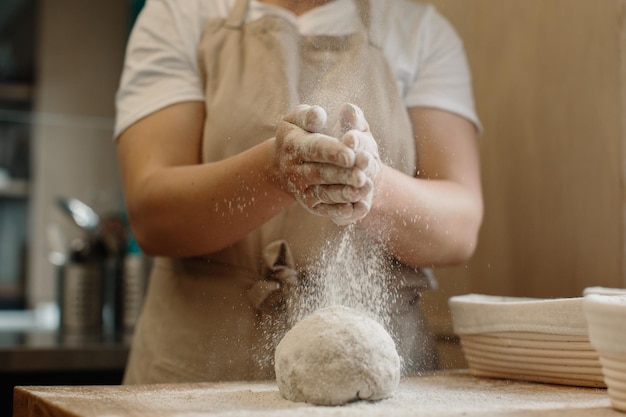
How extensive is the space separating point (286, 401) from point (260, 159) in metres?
0.33

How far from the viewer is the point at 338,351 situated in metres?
0.92

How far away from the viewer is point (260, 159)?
1061 millimetres

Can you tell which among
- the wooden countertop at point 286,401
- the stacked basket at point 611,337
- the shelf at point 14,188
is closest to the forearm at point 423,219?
the wooden countertop at point 286,401

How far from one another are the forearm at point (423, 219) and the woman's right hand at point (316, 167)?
12 cm

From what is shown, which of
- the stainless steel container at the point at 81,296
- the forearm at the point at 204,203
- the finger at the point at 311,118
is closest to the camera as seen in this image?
the finger at the point at 311,118

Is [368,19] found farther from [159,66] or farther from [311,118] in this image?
[311,118]

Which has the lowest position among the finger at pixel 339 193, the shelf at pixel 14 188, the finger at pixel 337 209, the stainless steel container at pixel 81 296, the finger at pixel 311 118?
the stainless steel container at pixel 81 296

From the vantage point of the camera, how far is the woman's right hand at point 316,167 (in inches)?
34.8

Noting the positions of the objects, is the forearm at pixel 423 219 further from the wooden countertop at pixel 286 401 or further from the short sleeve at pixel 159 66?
the short sleeve at pixel 159 66

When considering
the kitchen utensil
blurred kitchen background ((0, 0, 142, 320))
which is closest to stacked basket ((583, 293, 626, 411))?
the kitchen utensil

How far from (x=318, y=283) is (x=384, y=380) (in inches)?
11.1

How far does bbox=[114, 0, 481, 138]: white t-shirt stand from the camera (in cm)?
132

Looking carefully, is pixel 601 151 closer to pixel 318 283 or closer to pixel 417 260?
pixel 417 260

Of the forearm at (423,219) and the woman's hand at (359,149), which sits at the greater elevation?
the woman's hand at (359,149)
